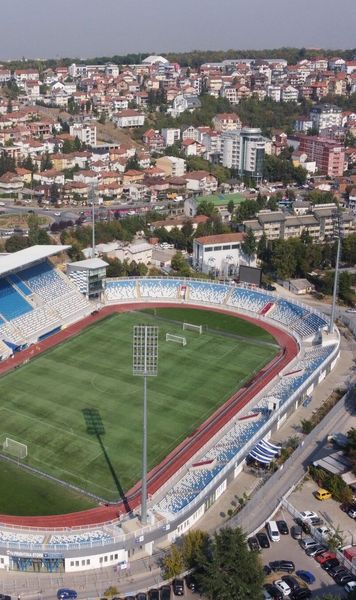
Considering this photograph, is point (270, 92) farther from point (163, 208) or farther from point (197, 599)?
point (197, 599)

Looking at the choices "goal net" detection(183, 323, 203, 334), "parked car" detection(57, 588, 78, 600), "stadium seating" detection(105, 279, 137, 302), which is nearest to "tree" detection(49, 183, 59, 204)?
"stadium seating" detection(105, 279, 137, 302)

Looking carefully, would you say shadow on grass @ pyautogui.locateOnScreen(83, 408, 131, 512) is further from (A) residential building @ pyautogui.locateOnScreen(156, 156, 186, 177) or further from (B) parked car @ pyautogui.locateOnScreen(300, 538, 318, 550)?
(A) residential building @ pyautogui.locateOnScreen(156, 156, 186, 177)

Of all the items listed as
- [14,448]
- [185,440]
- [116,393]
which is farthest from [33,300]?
[185,440]

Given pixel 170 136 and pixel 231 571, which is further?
pixel 170 136

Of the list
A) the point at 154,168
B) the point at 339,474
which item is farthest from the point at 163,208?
the point at 339,474

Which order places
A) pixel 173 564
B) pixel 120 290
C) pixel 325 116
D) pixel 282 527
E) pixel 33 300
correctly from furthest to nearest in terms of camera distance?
pixel 325 116
pixel 120 290
pixel 33 300
pixel 282 527
pixel 173 564

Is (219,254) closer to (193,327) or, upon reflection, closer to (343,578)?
(193,327)

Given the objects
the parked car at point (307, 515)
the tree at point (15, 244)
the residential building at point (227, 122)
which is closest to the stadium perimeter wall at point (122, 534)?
the parked car at point (307, 515)
